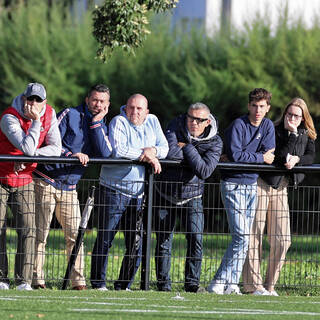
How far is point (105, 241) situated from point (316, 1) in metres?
24.2

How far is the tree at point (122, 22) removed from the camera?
12.0 m

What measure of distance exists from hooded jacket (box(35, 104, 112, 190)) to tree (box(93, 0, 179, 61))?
2.39 meters

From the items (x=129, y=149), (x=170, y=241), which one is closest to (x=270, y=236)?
(x=170, y=241)

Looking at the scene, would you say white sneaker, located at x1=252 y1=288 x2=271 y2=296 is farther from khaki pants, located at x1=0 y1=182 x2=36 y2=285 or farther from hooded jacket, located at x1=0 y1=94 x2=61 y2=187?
hooded jacket, located at x1=0 y1=94 x2=61 y2=187

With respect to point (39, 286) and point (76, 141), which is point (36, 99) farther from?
point (39, 286)

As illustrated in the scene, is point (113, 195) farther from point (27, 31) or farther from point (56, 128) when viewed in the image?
point (27, 31)

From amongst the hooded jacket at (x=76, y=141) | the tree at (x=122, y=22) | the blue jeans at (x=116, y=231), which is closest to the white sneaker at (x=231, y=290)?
the blue jeans at (x=116, y=231)

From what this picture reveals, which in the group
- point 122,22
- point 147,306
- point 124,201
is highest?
point 122,22

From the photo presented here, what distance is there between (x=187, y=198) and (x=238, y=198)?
0.54 meters

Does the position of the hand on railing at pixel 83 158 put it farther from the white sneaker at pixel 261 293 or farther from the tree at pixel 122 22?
the tree at pixel 122 22

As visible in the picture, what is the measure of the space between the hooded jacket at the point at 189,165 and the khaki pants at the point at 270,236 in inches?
28.1

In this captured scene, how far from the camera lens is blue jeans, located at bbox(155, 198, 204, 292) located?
9.47 m

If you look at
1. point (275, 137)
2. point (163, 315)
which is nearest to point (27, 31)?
point (275, 137)

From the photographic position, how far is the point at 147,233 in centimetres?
924
